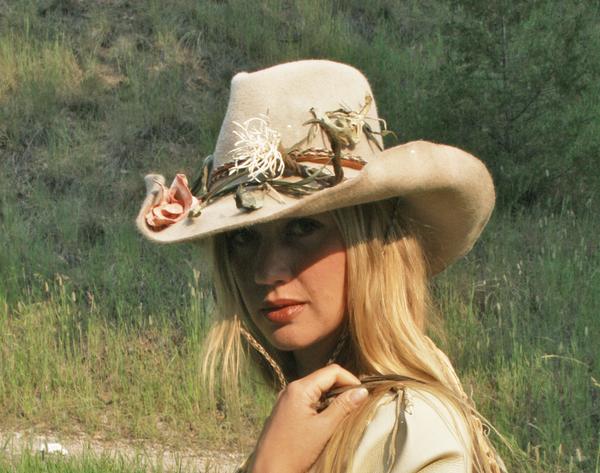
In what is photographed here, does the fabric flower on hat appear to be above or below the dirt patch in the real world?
above

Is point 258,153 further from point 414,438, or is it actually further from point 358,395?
point 414,438

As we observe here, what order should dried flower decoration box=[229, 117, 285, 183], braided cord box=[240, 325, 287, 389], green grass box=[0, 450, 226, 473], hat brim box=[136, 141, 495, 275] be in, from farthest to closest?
1. green grass box=[0, 450, 226, 473]
2. braided cord box=[240, 325, 287, 389]
3. dried flower decoration box=[229, 117, 285, 183]
4. hat brim box=[136, 141, 495, 275]

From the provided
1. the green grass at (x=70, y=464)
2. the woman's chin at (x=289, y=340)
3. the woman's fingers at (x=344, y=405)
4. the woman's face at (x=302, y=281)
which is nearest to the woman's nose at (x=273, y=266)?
the woman's face at (x=302, y=281)

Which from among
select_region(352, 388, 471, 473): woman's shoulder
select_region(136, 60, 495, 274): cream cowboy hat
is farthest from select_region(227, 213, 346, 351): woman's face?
select_region(352, 388, 471, 473): woman's shoulder

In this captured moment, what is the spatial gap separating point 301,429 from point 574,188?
678 centimetres

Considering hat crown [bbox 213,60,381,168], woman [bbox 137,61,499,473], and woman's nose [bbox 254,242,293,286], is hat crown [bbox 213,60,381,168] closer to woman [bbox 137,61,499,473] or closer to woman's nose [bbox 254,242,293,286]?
woman [bbox 137,61,499,473]

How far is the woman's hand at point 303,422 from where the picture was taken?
2.22 metres

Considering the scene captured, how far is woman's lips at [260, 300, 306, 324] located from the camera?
248cm

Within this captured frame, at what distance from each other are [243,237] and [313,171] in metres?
0.27

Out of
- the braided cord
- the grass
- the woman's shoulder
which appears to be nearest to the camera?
the woman's shoulder

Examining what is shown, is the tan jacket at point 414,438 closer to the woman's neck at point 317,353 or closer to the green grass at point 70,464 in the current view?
the woman's neck at point 317,353

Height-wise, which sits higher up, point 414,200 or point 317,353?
point 414,200

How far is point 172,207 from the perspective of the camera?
8.87 ft

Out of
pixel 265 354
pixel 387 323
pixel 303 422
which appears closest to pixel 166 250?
pixel 265 354
